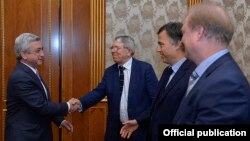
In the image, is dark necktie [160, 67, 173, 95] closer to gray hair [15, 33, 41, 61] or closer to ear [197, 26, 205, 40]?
ear [197, 26, 205, 40]

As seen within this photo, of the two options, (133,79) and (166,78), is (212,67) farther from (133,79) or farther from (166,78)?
(133,79)

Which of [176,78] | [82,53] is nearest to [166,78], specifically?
[176,78]

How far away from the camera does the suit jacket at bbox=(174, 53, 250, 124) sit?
1.31 meters

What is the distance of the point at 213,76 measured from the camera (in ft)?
4.64

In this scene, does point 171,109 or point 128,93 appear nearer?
point 171,109

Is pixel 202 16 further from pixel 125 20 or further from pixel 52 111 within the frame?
pixel 125 20

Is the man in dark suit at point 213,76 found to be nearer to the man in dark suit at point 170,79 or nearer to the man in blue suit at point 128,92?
the man in dark suit at point 170,79

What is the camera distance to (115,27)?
4.15 metres

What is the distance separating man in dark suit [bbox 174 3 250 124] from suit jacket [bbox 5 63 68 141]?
144 centimetres

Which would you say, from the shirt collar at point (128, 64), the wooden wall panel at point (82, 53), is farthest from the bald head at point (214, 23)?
the wooden wall panel at point (82, 53)

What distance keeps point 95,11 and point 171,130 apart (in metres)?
2.93

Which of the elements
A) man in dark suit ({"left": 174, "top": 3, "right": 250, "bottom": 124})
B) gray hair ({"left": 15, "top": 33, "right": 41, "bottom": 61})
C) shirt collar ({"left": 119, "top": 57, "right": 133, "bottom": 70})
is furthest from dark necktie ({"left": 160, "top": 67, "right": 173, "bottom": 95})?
gray hair ({"left": 15, "top": 33, "right": 41, "bottom": 61})

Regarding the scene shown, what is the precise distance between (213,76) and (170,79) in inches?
35.7

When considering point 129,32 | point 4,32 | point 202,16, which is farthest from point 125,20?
point 202,16
